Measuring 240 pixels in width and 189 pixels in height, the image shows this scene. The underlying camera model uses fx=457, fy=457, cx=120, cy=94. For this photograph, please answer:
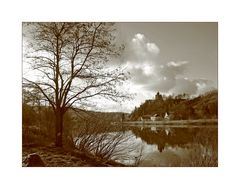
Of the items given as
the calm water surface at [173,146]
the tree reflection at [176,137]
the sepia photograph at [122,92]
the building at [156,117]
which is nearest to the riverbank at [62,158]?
the sepia photograph at [122,92]

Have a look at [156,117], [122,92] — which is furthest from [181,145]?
[122,92]

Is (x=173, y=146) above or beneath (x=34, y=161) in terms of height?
above

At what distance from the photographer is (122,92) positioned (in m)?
3.27

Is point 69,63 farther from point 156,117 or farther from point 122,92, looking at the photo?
point 156,117

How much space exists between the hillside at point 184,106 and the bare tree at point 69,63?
0.18m

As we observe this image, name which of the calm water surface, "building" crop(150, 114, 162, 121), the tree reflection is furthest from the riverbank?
"building" crop(150, 114, 162, 121)

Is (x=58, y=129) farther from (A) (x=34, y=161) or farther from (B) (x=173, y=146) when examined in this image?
(B) (x=173, y=146)

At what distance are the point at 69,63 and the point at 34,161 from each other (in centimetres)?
73

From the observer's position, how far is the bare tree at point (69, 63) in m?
3.23

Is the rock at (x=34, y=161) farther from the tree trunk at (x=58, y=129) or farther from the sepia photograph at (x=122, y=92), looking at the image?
the tree trunk at (x=58, y=129)

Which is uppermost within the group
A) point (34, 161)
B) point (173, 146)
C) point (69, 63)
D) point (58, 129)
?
point (69, 63)

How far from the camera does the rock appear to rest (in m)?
3.20
